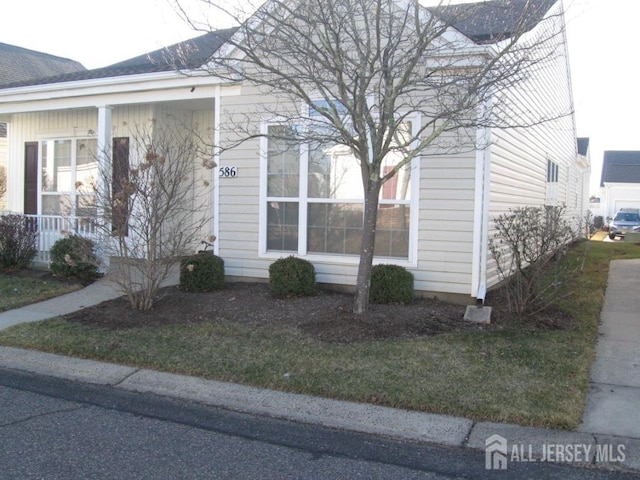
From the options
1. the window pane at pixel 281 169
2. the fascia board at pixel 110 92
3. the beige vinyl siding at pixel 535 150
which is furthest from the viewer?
the fascia board at pixel 110 92

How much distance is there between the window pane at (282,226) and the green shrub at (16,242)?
4.94 meters

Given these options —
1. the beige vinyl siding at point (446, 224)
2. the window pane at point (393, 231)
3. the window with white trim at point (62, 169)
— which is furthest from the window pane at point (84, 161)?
the beige vinyl siding at point (446, 224)

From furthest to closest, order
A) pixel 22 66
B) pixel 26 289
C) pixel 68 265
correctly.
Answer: pixel 22 66
pixel 68 265
pixel 26 289

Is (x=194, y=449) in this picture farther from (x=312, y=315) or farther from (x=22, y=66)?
(x=22, y=66)

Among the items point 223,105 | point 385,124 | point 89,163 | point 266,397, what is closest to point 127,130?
point 89,163

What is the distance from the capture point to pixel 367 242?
23.7ft

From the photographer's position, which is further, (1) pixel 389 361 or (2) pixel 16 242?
(2) pixel 16 242

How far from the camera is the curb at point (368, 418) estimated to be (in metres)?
4.18

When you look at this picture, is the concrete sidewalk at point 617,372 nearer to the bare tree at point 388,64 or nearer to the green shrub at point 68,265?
the bare tree at point 388,64

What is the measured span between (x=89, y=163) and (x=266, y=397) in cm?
956

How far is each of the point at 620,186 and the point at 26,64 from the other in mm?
40792

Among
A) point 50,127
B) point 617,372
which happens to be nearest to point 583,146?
point 50,127

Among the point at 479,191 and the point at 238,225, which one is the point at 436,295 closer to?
the point at 479,191

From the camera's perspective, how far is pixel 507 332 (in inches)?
275
